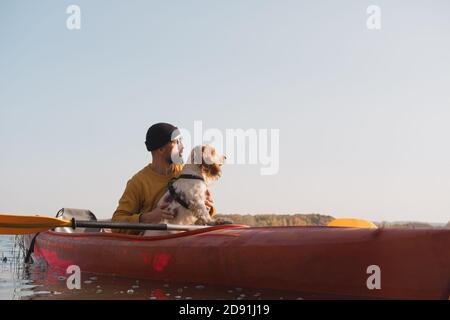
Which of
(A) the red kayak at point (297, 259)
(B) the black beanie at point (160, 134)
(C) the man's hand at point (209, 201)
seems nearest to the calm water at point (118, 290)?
(A) the red kayak at point (297, 259)

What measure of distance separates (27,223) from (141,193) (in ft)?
3.69

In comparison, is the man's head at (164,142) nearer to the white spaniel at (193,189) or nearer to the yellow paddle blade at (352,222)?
the white spaniel at (193,189)

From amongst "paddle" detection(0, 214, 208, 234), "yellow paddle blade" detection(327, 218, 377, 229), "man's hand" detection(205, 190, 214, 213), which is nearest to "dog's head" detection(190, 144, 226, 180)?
"man's hand" detection(205, 190, 214, 213)

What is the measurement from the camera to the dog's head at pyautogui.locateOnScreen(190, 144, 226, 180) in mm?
5500

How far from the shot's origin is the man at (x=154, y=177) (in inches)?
221

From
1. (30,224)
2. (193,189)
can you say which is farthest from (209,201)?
(30,224)

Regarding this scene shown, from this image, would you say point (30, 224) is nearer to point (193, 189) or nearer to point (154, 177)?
point (154, 177)

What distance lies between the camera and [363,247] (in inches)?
149

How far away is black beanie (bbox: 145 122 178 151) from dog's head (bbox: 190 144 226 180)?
1.02ft

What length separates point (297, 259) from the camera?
4.05 metres

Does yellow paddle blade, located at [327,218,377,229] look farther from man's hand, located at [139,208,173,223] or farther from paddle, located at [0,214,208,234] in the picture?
paddle, located at [0,214,208,234]

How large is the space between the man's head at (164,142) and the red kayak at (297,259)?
92 cm

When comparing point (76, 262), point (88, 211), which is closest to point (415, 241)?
point (76, 262)
